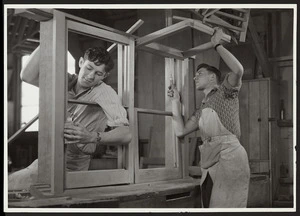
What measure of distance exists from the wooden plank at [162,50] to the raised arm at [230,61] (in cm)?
45

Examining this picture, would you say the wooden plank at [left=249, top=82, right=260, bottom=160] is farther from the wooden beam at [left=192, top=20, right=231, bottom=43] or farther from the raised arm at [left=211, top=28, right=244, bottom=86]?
the wooden beam at [left=192, top=20, right=231, bottom=43]

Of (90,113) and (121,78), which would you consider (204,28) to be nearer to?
(121,78)

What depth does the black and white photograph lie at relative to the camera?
2305 mm

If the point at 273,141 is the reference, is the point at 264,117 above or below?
above

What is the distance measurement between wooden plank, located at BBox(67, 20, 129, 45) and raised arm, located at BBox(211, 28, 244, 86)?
589 millimetres

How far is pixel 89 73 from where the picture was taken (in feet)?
8.41

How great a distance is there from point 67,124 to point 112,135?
335 millimetres

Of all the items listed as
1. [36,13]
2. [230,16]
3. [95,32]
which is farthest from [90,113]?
[230,16]

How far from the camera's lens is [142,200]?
2.46 metres

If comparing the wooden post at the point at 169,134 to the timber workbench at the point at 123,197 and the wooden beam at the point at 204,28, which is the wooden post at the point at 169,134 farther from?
the wooden beam at the point at 204,28

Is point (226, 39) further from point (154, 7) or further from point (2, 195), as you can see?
point (2, 195)

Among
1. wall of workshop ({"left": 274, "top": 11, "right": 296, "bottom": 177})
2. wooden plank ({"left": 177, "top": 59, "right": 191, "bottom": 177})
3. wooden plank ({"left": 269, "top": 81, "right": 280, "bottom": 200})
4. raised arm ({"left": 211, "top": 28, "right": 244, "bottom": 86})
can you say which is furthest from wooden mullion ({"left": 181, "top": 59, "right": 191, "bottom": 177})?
wall of workshop ({"left": 274, "top": 11, "right": 296, "bottom": 177})

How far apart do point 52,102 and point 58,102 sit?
3 centimetres

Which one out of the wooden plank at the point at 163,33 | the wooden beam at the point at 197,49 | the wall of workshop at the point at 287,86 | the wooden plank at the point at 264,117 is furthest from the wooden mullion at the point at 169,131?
the wall of workshop at the point at 287,86
